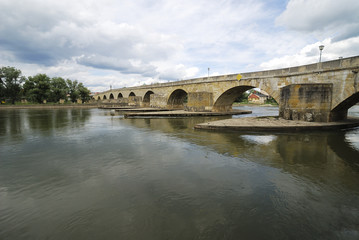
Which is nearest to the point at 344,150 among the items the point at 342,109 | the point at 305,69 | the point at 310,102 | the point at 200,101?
the point at 310,102

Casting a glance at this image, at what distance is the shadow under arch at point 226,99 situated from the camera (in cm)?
2345

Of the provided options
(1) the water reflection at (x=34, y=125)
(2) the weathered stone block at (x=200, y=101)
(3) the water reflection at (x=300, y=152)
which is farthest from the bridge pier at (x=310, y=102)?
(1) the water reflection at (x=34, y=125)

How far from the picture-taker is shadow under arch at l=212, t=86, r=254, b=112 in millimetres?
23453

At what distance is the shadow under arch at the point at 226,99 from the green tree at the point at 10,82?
56394 mm

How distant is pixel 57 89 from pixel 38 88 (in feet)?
14.7

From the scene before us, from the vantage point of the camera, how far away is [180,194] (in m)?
3.90

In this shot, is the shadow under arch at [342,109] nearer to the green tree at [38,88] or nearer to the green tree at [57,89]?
the green tree at [38,88]

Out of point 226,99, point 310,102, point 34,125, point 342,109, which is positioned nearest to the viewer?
point 310,102

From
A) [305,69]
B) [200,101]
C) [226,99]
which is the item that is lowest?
[200,101]

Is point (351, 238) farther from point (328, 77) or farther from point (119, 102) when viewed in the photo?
point (119, 102)

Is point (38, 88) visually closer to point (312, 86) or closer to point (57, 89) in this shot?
point (57, 89)

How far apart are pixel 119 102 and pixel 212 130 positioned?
38306 millimetres

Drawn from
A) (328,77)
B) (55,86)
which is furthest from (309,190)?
(55,86)

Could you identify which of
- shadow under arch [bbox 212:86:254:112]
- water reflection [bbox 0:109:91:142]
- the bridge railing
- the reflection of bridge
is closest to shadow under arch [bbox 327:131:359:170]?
the reflection of bridge
